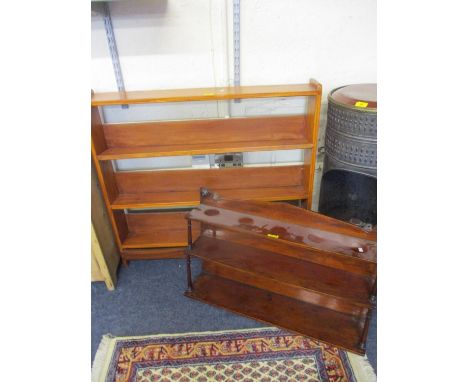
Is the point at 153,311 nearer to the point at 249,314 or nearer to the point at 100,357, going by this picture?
the point at 100,357

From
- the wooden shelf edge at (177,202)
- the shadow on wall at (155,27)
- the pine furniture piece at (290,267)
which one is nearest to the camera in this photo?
the pine furniture piece at (290,267)

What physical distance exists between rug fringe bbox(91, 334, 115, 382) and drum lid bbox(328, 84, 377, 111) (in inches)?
65.4

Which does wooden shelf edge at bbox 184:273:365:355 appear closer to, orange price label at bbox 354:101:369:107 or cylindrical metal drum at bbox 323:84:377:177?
cylindrical metal drum at bbox 323:84:377:177

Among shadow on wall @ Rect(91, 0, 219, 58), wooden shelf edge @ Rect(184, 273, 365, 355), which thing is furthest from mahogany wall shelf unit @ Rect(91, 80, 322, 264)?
wooden shelf edge @ Rect(184, 273, 365, 355)

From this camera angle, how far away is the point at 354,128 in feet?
5.12

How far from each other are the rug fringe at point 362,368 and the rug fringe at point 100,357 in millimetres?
1133

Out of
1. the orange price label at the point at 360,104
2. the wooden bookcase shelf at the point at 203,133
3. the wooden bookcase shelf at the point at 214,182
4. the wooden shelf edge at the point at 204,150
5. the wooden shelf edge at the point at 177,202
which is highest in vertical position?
the orange price label at the point at 360,104

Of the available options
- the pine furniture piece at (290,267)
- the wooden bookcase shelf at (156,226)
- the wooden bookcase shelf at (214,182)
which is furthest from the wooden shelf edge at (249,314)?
the wooden bookcase shelf at (214,182)

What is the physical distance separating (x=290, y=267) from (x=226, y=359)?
0.52 metres

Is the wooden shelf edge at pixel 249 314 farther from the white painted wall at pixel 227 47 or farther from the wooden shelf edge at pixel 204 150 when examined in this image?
the white painted wall at pixel 227 47

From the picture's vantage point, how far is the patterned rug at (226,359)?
137cm

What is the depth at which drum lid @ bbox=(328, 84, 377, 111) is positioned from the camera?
4.93ft

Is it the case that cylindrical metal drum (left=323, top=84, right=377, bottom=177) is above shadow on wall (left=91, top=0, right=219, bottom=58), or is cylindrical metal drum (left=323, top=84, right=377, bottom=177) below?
below

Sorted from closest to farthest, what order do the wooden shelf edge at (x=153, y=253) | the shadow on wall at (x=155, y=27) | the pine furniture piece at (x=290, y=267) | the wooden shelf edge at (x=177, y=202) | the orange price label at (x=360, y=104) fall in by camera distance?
the pine furniture piece at (x=290, y=267), the orange price label at (x=360, y=104), the shadow on wall at (x=155, y=27), the wooden shelf edge at (x=177, y=202), the wooden shelf edge at (x=153, y=253)
